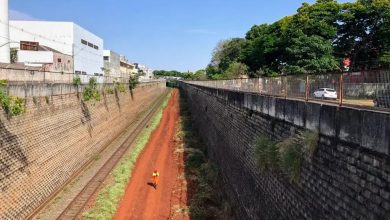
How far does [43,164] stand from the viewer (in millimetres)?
18656

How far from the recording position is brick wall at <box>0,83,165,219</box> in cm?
1526

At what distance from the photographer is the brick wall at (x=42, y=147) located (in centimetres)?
1526

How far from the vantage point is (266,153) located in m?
11.1


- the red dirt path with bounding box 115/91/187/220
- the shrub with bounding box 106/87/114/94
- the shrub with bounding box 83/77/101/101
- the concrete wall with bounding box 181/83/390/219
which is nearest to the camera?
the concrete wall with bounding box 181/83/390/219

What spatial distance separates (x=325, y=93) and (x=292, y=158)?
1.44 metres

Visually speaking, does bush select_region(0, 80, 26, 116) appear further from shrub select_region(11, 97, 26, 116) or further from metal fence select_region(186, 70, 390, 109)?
metal fence select_region(186, 70, 390, 109)

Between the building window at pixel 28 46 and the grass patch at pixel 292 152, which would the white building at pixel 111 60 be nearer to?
the building window at pixel 28 46

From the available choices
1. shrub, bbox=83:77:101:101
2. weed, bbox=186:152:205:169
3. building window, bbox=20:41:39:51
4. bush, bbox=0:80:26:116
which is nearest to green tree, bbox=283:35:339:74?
weed, bbox=186:152:205:169

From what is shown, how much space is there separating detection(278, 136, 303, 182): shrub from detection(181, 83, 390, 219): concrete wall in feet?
0.52

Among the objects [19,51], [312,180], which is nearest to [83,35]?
[19,51]

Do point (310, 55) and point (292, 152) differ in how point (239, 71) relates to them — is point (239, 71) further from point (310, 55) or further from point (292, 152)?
point (292, 152)

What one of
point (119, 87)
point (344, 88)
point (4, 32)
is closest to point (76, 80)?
point (119, 87)

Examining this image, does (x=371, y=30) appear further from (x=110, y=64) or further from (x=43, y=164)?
(x=110, y=64)

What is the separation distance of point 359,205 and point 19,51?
5116 cm
